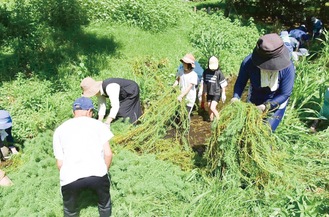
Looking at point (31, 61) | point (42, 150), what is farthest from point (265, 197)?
point (31, 61)

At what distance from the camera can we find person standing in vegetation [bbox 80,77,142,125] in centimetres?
416

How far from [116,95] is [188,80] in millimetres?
1070

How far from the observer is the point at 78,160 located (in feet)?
9.25

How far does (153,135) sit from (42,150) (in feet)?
4.47

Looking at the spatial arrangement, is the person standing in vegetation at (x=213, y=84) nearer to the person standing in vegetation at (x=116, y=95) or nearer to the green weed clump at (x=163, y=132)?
the green weed clump at (x=163, y=132)

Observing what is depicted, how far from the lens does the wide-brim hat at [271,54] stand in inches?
120

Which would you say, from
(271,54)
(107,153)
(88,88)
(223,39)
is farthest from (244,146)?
(223,39)

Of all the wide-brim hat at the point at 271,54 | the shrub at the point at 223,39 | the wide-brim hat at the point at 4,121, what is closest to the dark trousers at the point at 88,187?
the wide-brim hat at the point at 4,121

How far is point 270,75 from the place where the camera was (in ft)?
10.9

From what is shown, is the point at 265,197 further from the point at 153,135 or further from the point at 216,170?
the point at 153,135

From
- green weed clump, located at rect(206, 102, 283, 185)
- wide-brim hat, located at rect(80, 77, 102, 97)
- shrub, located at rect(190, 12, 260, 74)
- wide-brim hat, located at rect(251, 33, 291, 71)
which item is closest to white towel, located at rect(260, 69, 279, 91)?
A: wide-brim hat, located at rect(251, 33, 291, 71)

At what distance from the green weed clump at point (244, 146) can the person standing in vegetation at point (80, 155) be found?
1162 mm

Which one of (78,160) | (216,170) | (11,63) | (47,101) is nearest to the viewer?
(78,160)

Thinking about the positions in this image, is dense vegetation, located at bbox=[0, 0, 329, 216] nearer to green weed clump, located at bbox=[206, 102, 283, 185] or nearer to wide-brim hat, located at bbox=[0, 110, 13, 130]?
green weed clump, located at bbox=[206, 102, 283, 185]
